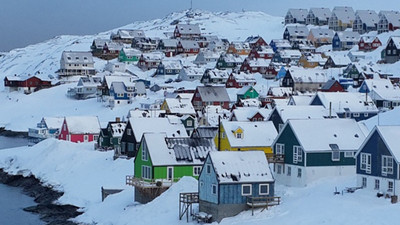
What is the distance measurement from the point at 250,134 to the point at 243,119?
557 inches

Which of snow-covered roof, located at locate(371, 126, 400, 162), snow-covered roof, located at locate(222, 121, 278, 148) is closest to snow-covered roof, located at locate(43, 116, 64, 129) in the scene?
snow-covered roof, located at locate(222, 121, 278, 148)

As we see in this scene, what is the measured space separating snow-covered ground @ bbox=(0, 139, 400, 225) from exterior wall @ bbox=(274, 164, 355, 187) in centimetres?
50

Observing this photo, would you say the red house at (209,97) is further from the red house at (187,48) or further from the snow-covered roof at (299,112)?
the red house at (187,48)

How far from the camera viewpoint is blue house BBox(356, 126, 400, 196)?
33312 millimetres

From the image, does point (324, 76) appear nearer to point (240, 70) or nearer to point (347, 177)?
point (240, 70)

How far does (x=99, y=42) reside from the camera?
144250 mm

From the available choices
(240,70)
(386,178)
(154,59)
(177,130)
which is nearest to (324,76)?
(240,70)

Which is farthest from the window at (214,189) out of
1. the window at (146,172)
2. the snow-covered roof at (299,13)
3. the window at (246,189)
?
the snow-covered roof at (299,13)

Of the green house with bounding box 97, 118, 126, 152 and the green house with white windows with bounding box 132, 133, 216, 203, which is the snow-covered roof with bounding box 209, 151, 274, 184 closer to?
the green house with white windows with bounding box 132, 133, 216, 203

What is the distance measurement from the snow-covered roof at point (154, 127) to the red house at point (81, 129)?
15.4 meters

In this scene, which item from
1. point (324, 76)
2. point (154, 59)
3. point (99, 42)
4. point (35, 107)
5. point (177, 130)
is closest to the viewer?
point (177, 130)

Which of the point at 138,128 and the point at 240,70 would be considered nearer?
the point at 138,128

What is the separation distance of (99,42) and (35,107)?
40765 mm

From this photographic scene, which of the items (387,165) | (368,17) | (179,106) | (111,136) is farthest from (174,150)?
(368,17)
